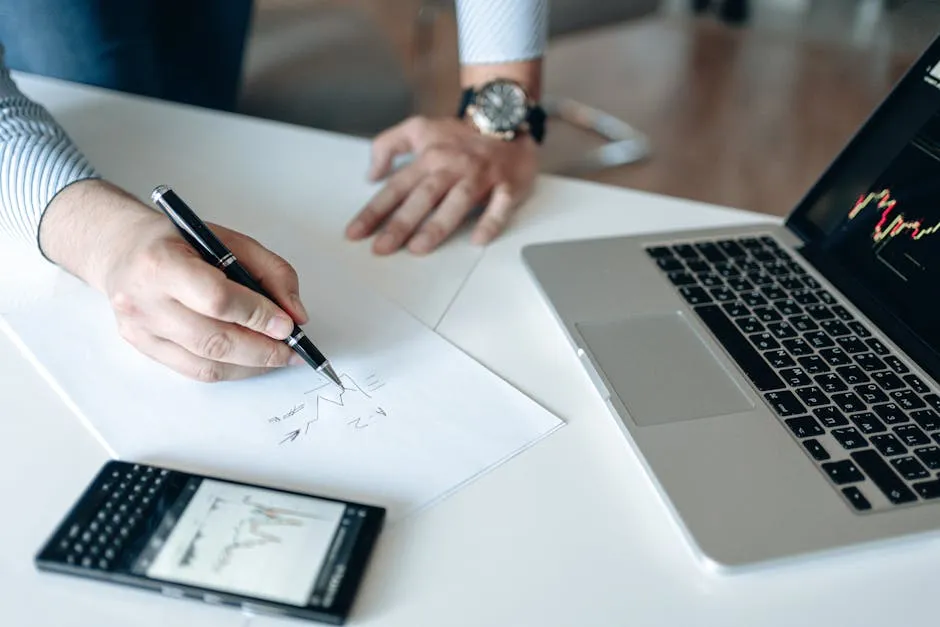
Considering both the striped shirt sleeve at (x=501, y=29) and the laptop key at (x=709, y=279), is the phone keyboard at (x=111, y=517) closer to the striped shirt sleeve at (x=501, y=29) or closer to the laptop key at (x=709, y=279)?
the laptop key at (x=709, y=279)

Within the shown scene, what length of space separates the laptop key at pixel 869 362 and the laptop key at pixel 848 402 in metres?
0.04

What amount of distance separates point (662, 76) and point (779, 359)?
247 centimetres

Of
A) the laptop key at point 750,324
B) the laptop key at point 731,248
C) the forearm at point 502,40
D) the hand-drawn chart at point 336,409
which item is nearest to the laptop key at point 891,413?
the laptop key at point 750,324

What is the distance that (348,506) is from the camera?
0.48 meters

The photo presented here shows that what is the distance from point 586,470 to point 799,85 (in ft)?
8.76

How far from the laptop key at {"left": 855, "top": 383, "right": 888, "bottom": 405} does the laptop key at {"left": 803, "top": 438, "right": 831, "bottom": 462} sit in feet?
0.20

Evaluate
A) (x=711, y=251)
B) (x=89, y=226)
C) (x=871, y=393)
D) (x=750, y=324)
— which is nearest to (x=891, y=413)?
(x=871, y=393)

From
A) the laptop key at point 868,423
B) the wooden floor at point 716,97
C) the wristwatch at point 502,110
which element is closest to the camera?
the laptop key at point 868,423

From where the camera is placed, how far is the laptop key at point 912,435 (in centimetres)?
53

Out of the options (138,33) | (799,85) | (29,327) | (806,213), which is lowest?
(799,85)

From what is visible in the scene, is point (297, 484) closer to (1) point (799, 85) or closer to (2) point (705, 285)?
(2) point (705, 285)

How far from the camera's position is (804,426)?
0.54 m

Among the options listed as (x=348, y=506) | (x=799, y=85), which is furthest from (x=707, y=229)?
(x=799, y=85)

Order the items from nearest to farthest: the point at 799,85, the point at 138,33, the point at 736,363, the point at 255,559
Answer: the point at 255,559 → the point at 736,363 → the point at 138,33 → the point at 799,85
